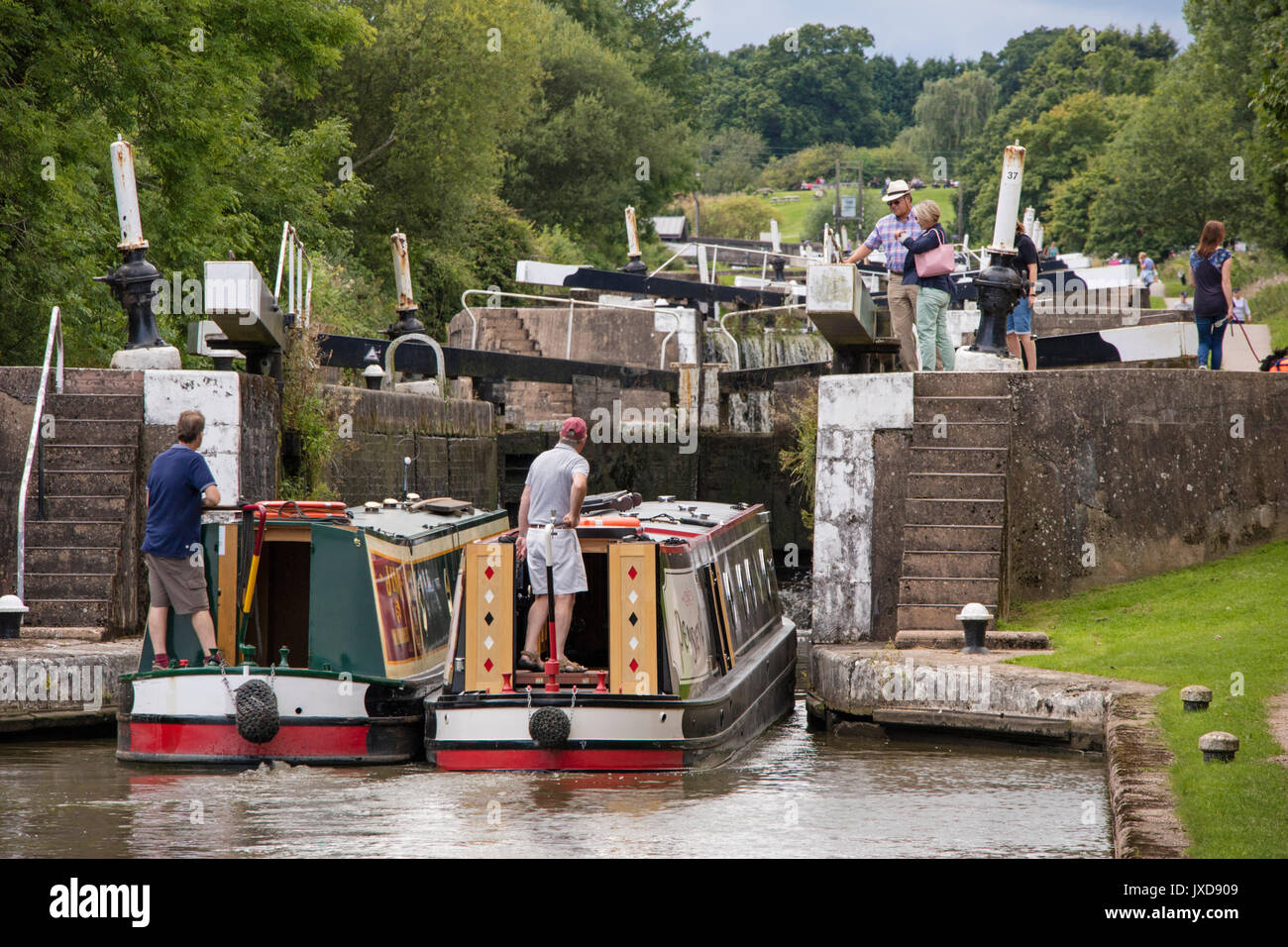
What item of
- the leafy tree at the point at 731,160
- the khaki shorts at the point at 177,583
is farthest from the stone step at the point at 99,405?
the leafy tree at the point at 731,160

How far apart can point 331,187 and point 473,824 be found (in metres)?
19.9

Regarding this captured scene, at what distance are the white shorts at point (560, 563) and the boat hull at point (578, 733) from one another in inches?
27.0

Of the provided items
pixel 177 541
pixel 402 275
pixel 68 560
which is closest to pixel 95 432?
pixel 68 560

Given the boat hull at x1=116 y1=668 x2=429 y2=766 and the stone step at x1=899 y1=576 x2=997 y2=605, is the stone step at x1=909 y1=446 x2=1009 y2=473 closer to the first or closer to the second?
the stone step at x1=899 y1=576 x2=997 y2=605

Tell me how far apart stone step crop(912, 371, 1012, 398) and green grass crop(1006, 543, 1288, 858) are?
163cm

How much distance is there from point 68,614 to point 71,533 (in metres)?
0.65

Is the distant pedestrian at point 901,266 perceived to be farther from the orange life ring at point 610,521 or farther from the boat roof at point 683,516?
the orange life ring at point 610,521

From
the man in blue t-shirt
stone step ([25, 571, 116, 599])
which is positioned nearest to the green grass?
the man in blue t-shirt

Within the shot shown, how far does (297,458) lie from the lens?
47.3ft

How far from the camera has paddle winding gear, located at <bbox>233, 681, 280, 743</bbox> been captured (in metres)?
9.57

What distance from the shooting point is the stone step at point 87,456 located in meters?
12.3

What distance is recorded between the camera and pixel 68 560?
39.2 feet

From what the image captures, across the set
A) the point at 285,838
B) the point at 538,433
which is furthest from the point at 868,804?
the point at 538,433

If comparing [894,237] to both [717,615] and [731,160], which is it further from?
[731,160]
